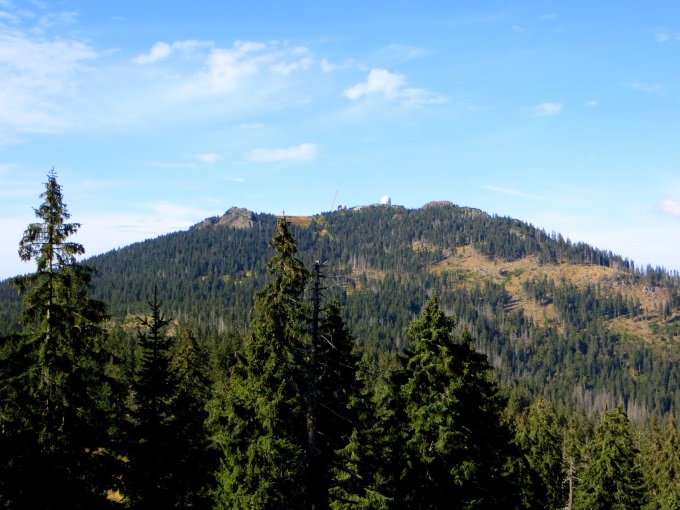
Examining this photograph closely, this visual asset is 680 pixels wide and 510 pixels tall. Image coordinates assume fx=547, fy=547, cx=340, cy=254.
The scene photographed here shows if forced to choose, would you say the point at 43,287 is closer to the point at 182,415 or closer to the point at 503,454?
the point at 182,415

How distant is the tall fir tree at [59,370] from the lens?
17.7 metres

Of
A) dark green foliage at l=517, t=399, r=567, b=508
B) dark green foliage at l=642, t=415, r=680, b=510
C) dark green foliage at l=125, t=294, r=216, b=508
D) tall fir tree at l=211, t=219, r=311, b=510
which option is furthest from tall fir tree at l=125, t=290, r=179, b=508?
dark green foliage at l=642, t=415, r=680, b=510

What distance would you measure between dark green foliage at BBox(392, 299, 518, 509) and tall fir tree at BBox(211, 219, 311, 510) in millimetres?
4240

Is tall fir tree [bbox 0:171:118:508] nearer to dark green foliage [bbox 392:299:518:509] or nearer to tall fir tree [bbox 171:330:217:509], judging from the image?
tall fir tree [bbox 171:330:217:509]

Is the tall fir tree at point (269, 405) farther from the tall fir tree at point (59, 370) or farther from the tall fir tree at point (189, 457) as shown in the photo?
the tall fir tree at point (59, 370)

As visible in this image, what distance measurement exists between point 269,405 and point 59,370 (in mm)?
7417

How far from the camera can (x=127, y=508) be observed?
1981cm

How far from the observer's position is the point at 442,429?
20391 mm

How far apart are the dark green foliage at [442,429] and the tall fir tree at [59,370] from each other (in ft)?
36.1

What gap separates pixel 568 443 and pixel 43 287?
57.0 meters

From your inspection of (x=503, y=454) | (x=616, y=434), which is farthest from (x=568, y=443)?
(x=503, y=454)

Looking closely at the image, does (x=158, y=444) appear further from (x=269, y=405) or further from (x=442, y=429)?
(x=442, y=429)

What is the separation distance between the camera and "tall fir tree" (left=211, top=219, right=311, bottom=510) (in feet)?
68.7

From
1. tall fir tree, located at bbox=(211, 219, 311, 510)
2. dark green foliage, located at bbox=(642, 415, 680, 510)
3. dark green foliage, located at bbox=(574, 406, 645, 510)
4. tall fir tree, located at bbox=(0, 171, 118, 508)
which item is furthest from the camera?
dark green foliage, located at bbox=(642, 415, 680, 510)
